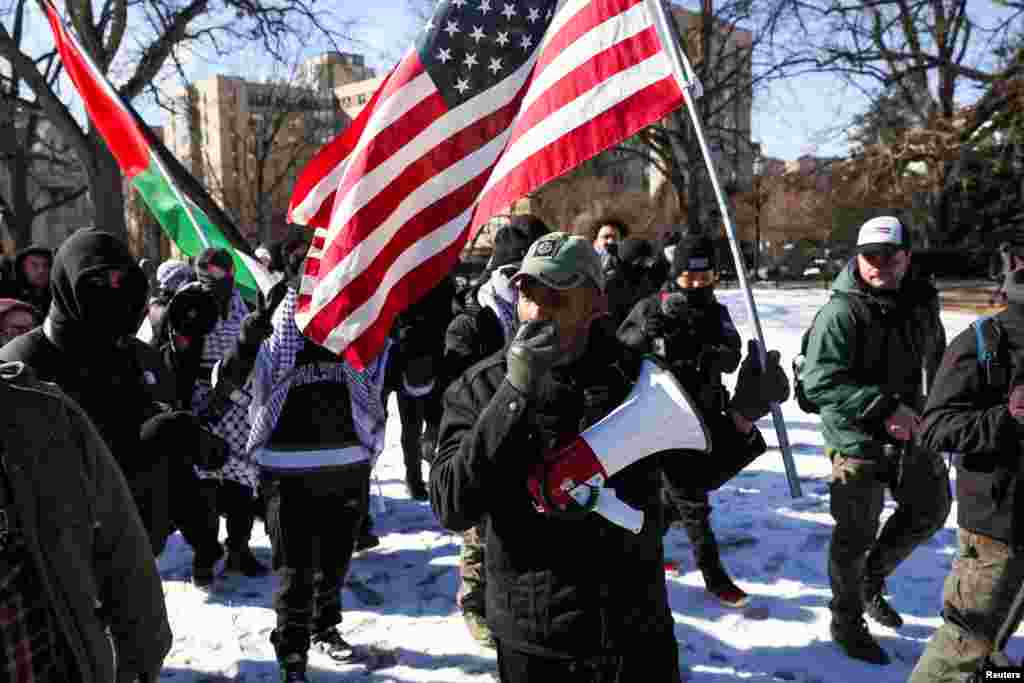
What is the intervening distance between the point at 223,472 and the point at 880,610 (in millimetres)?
3862

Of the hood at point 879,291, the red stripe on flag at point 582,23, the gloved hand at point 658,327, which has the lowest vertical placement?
the gloved hand at point 658,327

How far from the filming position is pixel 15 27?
17.3m

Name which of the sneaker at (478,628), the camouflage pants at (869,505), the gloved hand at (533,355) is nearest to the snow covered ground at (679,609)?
the sneaker at (478,628)

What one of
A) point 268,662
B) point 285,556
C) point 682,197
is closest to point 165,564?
point 268,662

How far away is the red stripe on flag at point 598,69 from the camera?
10.9 ft

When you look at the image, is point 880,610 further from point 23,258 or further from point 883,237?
point 23,258

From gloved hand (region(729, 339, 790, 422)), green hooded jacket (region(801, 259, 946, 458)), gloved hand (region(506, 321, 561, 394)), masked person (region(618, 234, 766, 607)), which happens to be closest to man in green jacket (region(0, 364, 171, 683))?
gloved hand (region(506, 321, 561, 394))

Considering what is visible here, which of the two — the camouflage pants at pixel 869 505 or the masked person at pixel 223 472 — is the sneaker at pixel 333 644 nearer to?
the masked person at pixel 223 472

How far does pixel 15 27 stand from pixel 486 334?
18746mm

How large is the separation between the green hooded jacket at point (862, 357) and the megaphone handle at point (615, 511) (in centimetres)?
181

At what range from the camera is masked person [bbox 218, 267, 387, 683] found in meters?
3.45

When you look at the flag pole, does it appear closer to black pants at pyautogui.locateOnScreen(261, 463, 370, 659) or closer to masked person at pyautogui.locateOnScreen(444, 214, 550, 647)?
masked person at pyautogui.locateOnScreen(444, 214, 550, 647)

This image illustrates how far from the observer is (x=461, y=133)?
3.50 m

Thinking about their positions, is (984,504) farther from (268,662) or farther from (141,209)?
(141,209)
